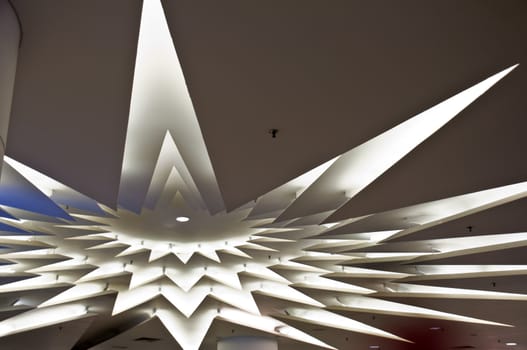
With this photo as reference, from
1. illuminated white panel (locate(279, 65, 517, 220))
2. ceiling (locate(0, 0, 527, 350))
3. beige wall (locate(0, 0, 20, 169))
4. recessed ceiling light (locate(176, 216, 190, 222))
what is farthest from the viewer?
recessed ceiling light (locate(176, 216, 190, 222))

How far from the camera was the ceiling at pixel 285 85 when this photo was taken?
3.79m

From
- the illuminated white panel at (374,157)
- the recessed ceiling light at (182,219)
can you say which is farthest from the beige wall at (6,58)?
the recessed ceiling light at (182,219)

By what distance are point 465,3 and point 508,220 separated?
5249mm

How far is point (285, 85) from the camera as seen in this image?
175 inches

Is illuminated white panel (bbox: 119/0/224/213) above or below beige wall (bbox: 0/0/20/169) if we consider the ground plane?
above

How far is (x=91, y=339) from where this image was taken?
1384 cm

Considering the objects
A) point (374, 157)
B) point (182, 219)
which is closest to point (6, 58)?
point (374, 157)

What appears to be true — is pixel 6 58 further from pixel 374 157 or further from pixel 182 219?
pixel 182 219

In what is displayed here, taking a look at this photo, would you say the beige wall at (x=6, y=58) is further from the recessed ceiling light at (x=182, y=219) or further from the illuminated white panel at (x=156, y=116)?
the recessed ceiling light at (x=182, y=219)

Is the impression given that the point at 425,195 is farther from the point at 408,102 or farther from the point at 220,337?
the point at 220,337

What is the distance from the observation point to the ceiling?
3.79 metres

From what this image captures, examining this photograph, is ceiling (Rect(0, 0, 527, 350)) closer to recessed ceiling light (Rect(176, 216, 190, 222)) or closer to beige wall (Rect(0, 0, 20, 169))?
beige wall (Rect(0, 0, 20, 169))

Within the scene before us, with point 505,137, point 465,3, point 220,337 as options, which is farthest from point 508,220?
point 220,337

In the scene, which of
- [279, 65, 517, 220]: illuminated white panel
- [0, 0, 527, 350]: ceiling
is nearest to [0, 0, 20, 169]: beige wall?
[0, 0, 527, 350]: ceiling
